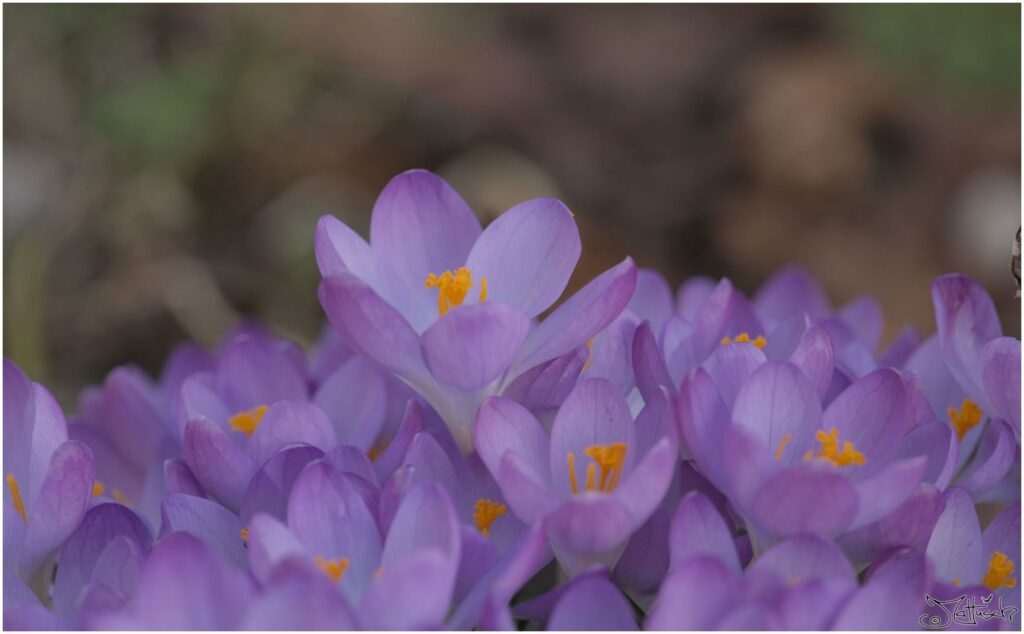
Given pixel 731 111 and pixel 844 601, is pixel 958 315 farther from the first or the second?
pixel 731 111

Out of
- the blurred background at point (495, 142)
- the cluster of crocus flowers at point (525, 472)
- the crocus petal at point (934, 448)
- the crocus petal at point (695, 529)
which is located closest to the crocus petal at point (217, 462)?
the cluster of crocus flowers at point (525, 472)

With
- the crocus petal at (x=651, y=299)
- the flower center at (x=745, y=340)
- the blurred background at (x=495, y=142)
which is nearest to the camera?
the flower center at (x=745, y=340)

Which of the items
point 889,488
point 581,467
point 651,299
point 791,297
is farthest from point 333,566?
point 791,297

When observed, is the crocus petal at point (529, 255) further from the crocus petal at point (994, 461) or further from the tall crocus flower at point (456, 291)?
the crocus petal at point (994, 461)

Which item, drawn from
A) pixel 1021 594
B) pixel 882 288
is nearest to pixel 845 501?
pixel 1021 594

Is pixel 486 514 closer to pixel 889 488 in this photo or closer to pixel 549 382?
pixel 549 382
